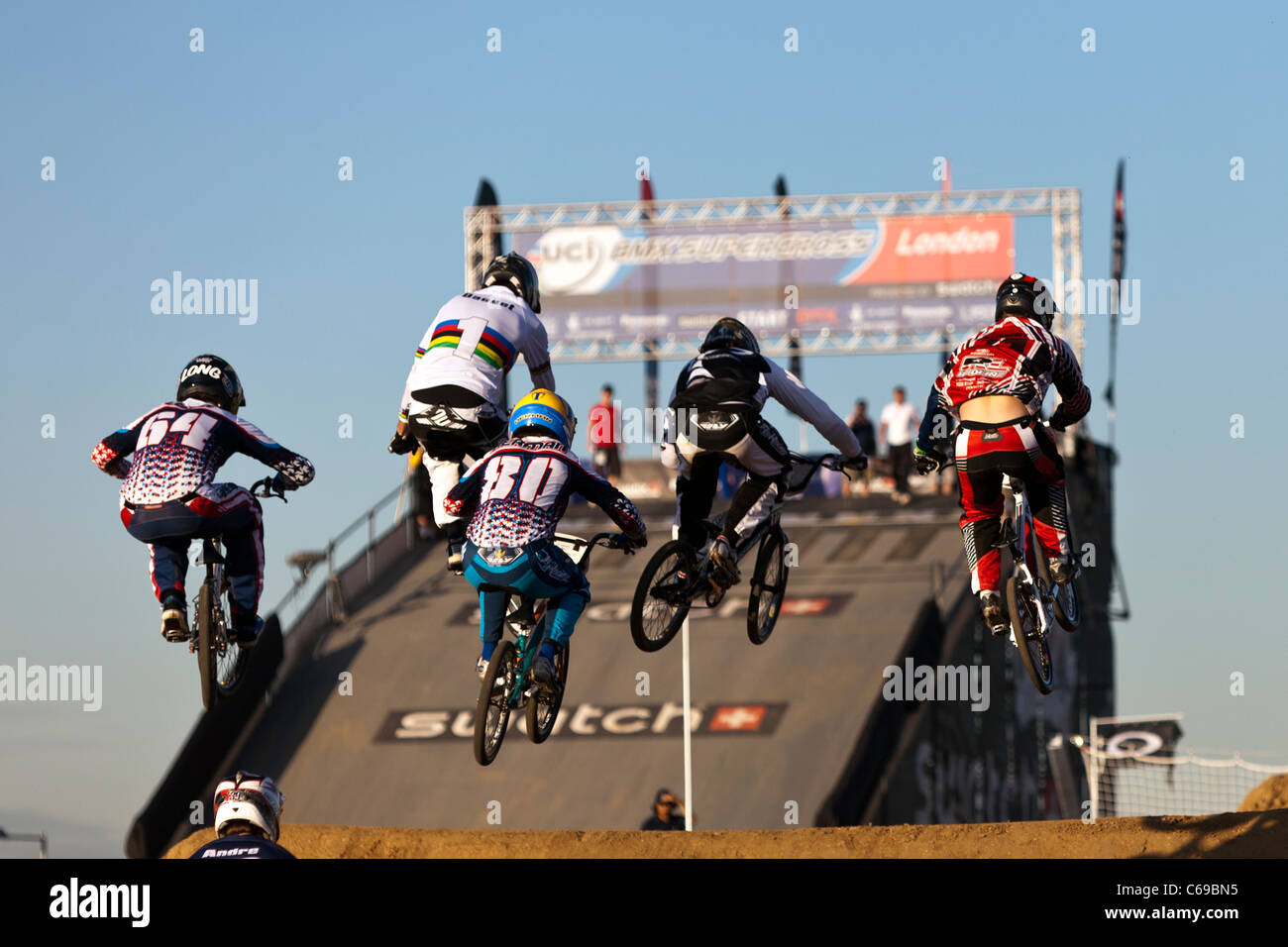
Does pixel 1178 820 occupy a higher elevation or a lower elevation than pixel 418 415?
lower

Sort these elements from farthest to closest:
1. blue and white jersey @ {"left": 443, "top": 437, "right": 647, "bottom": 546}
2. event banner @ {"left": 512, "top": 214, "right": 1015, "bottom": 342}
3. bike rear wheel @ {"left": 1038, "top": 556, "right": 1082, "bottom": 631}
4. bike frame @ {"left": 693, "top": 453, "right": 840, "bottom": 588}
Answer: event banner @ {"left": 512, "top": 214, "right": 1015, "bottom": 342} → bike frame @ {"left": 693, "top": 453, "right": 840, "bottom": 588} → bike rear wheel @ {"left": 1038, "top": 556, "right": 1082, "bottom": 631} → blue and white jersey @ {"left": 443, "top": 437, "right": 647, "bottom": 546}

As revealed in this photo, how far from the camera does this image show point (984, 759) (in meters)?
29.7

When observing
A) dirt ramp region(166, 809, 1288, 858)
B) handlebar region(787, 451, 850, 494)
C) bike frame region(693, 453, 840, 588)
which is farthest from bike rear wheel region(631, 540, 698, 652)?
dirt ramp region(166, 809, 1288, 858)

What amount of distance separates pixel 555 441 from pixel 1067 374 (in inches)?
144

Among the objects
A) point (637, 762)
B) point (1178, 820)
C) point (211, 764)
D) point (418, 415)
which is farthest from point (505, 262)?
point (211, 764)

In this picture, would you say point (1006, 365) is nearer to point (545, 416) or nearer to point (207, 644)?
point (545, 416)

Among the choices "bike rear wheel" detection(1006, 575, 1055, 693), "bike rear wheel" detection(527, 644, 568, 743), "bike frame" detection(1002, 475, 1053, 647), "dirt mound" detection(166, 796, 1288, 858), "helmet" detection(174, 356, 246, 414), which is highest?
→ "helmet" detection(174, 356, 246, 414)

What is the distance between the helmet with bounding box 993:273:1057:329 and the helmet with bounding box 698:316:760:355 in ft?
6.86

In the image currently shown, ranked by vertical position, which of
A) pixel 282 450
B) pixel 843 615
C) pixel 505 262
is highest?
pixel 505 262

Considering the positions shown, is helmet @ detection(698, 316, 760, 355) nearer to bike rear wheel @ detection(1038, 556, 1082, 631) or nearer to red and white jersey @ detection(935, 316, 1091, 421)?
red and white jersey @ detection(935, 316, 1091, 421)

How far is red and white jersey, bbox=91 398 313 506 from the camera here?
12.5 metres

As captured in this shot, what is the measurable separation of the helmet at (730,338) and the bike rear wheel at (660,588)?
155 centimetres
